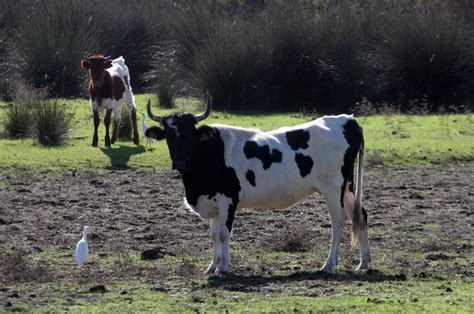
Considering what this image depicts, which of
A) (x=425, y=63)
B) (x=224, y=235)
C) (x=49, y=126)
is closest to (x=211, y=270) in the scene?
(x=224, y=235)

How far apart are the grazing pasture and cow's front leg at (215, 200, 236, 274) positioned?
0.18m

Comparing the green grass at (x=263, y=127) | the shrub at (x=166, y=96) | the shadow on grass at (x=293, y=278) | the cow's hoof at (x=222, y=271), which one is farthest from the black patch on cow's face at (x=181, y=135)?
the shrub at (x=166, y=96)

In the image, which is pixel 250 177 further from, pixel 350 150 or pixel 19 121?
pixel 19 121

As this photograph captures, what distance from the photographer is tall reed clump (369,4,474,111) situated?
3362 cm

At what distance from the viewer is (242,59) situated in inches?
1293

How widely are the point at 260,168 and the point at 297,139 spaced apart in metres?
0.64

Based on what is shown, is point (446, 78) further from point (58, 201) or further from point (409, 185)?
point (58, 201)

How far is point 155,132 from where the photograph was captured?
48.4 ft

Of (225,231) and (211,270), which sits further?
(225,231)

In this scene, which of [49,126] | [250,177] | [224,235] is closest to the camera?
[224,235]

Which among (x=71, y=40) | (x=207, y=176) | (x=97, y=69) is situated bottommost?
(x=207, y=176)

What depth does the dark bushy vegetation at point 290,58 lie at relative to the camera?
33.0 metres

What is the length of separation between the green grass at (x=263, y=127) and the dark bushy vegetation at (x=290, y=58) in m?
2.87

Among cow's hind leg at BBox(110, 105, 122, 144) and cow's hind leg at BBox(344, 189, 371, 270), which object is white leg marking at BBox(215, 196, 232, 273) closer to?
cow's hind leg at BBox(344, 189, 371, 270)
